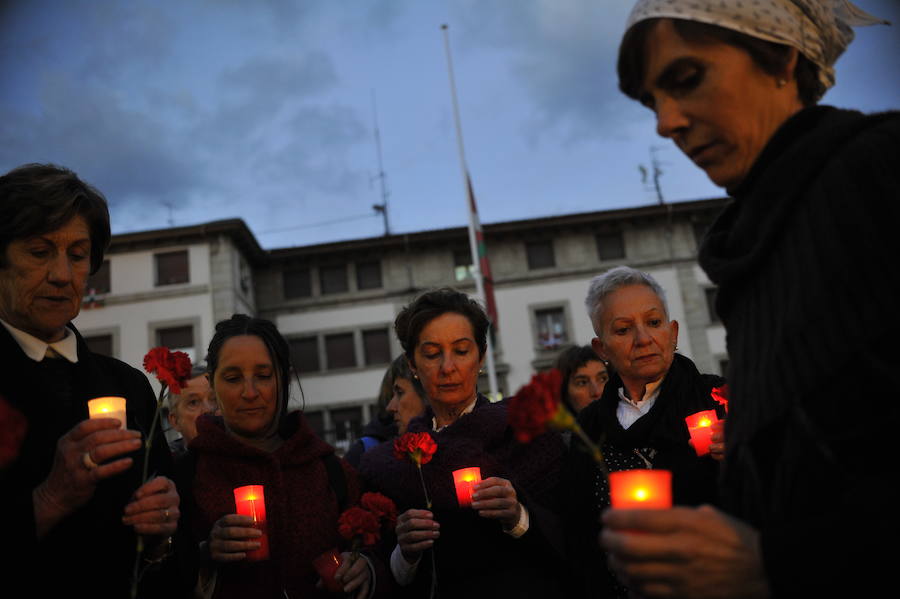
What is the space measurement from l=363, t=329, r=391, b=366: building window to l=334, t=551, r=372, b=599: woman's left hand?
85.0 ft

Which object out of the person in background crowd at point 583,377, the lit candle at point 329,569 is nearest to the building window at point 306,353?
the person in background crowd at point 583,377

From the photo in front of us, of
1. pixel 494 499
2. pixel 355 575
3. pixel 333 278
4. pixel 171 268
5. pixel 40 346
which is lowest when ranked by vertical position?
pixel 355 575

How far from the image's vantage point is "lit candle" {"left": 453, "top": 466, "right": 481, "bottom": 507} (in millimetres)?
2695

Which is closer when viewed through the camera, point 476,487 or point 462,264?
point 476,487

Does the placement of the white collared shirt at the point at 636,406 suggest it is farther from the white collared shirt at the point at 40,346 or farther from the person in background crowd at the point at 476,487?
the white collared shirt at the point at 40,346

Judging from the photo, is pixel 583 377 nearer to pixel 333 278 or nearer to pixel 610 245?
pixel 610 245

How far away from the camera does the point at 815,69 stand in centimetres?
144

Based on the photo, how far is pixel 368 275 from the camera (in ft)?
97.9

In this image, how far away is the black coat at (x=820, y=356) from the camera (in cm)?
101

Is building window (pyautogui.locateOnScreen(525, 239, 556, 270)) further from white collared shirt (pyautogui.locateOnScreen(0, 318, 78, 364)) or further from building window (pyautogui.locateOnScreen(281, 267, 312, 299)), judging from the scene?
white collared shirt (pyautogui.locateOnScreen(0, 318, 78, 364))

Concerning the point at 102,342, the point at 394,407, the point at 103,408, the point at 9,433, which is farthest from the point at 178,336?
the point at 9,433

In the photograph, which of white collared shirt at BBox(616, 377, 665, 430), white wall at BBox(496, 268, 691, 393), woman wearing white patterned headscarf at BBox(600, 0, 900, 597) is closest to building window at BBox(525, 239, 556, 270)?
white wall at BBox(496, 268, 691, 393)

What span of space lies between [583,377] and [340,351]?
81.1 feet

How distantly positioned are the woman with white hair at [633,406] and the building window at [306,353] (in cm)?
2647
